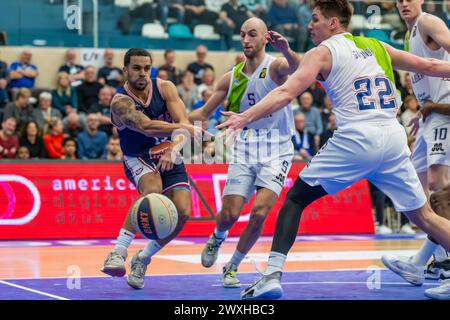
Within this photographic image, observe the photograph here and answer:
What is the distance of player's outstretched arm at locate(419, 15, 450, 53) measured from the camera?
9.39m

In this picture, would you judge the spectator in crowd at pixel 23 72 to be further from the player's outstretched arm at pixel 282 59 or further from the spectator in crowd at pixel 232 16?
the player's outstretched arm at pixel 282 59

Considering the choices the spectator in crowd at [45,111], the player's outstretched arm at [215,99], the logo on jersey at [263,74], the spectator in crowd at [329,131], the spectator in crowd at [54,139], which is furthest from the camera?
the spectator in crowd at [329,131]

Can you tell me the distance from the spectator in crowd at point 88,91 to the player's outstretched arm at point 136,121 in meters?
9.67

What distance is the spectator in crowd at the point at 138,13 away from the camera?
20312mm

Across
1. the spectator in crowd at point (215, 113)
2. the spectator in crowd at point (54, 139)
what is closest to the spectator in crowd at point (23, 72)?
the spectator in crowd at point (54, 139)

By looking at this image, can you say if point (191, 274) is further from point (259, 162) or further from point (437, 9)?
point (437, 9)

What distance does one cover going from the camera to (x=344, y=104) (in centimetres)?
796

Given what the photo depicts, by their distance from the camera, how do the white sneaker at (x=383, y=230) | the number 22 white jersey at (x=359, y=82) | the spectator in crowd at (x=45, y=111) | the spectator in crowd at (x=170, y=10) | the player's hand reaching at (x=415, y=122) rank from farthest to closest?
the spectator in crowd at (x=170, y=10) < the spectator in crowd at (x=45, y=111) < the white sneaker at (x=383, y=230) < the player's hand reaching at (x=415, y=122) < the number 22 white jersey at (x=359, y=82)

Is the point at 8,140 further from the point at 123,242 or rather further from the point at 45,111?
the point at 123,242

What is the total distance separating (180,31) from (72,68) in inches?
126

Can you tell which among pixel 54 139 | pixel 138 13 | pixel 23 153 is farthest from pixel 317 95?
pixel 23 153
